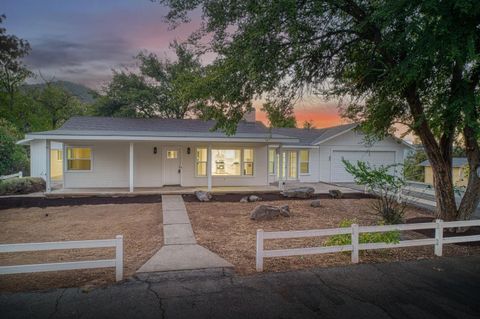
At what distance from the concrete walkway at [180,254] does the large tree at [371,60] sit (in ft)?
11.2

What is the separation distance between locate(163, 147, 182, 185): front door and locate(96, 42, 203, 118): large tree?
9.28 m

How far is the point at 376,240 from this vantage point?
6.52 metres

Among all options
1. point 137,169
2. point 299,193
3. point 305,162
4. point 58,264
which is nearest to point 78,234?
point 58,264

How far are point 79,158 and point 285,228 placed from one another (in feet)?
40.1

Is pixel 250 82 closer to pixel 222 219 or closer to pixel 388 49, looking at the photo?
pixel 388 49

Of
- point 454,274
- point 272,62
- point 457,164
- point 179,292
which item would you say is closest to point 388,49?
point 272,62

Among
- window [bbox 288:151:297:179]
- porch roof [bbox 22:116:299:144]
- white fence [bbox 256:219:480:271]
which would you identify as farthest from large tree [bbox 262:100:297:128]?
window [bbox 288:151:297:179]

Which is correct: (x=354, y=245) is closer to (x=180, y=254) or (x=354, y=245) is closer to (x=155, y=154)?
(x=180, y=254)

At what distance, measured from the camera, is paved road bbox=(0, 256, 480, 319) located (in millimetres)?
3949

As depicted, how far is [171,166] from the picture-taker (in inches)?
655

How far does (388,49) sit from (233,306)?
22.7ft

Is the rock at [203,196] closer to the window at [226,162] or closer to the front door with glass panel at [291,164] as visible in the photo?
the window at [226,162]

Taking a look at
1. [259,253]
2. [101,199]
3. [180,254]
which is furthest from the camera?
[101,199]

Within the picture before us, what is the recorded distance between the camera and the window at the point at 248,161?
56.0 ft
